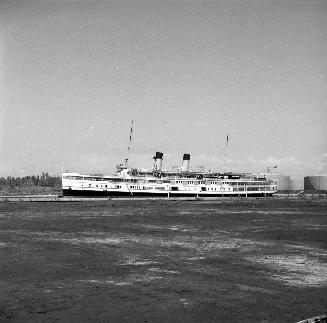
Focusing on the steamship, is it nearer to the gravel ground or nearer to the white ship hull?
the white ship hull

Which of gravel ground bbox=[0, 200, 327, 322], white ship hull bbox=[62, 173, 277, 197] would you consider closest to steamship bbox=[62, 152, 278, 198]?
white ship hull bbox=[62, 173, 277, 197]

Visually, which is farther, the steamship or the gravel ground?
the steamship

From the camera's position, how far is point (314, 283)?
14.8m

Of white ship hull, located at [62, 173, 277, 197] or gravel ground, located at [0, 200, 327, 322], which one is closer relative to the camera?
gravel ground, located at [0, 200, 327, 322]

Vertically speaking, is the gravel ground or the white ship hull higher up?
the white ship hull

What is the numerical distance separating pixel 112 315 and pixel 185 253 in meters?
11.2

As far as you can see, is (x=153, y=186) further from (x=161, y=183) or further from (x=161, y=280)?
(x=161, y=280)

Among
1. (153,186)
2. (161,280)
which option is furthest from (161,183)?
(161,280)

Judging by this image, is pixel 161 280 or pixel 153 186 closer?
pixel 161 280

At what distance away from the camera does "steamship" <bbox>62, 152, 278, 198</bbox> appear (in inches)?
4289

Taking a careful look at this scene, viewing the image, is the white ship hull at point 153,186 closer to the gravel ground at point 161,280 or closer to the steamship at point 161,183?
the steamship at point 161,183

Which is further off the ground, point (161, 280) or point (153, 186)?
point (153, 186)

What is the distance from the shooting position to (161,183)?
377 ft

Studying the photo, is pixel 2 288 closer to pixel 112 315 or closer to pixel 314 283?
Answer: pixel 112 315
